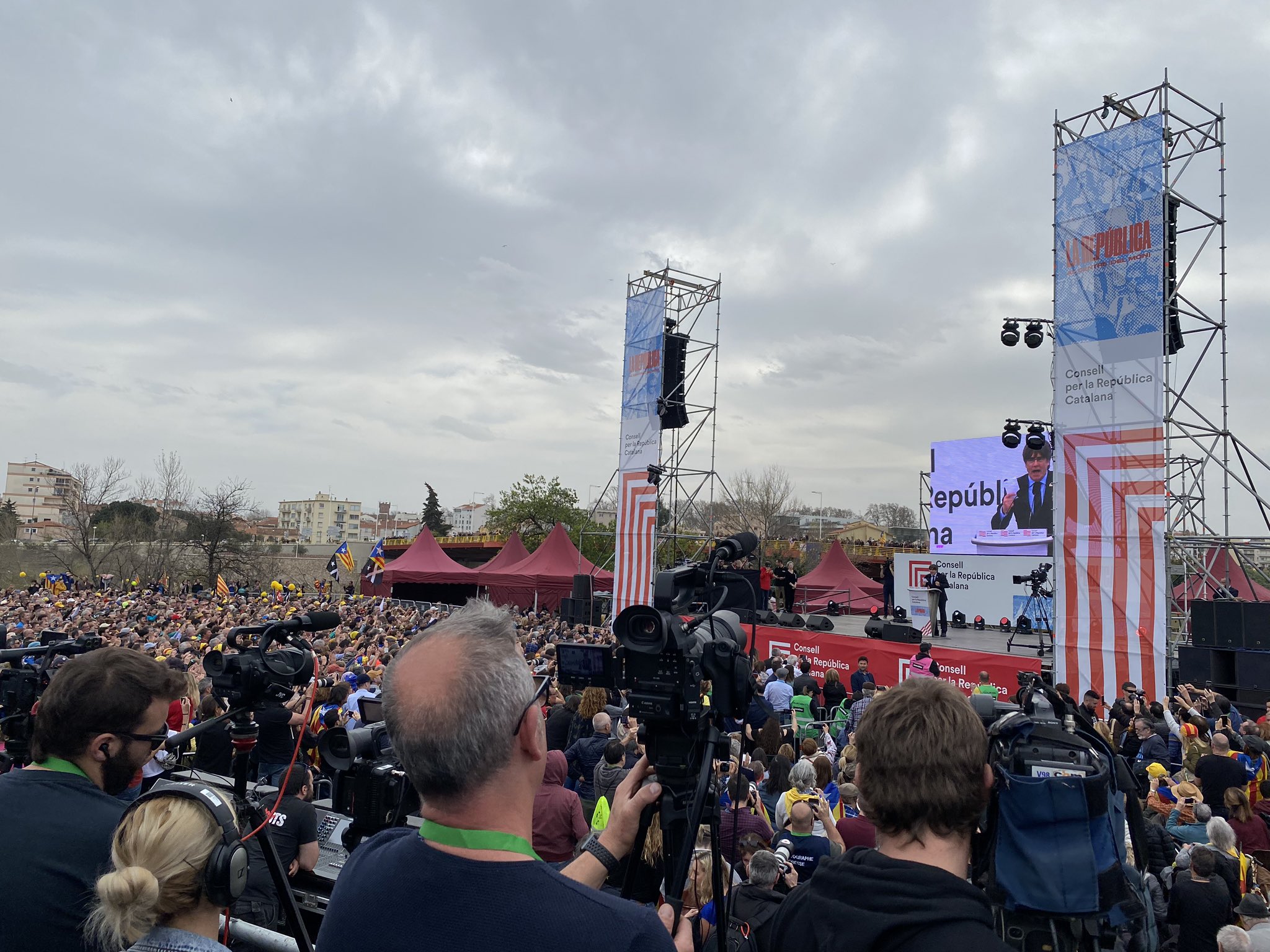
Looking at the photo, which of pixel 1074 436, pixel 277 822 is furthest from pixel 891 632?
pixel 277 822

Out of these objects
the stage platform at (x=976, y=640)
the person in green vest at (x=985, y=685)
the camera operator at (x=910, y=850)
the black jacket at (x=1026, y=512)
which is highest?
the black jacket at (x=1026, y=512)

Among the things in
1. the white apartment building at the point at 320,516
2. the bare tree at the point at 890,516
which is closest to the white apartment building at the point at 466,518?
the white apartment building at the point at 320,516

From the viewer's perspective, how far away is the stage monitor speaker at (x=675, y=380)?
20406mm

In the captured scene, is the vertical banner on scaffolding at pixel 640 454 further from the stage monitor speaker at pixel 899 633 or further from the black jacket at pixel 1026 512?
the black jacket at pixel 1026 512

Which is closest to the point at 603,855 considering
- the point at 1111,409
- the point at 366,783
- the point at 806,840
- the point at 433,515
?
the point at 366,783

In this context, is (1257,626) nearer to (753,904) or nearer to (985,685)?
(985,685)

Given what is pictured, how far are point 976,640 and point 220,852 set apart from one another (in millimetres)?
20817

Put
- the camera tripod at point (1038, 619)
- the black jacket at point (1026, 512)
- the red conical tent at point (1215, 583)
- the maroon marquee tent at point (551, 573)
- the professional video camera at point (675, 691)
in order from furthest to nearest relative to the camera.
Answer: the black jacket at point (1026, 512) < the maroon marquee tent at point (551, 573) < the camera tripod at point (1038, 619) < the red conical tent at point (1215, 583) < the professional video camera at point (675, 691)

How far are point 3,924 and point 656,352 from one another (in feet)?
Answer: 61.4

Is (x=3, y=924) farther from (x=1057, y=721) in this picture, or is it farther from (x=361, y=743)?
(x=1057, y=721)

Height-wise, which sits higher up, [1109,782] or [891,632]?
[1109,782]

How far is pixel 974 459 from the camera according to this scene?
27.3 m

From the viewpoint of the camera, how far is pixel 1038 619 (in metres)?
18.2

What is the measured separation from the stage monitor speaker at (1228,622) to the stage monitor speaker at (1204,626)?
4cm
